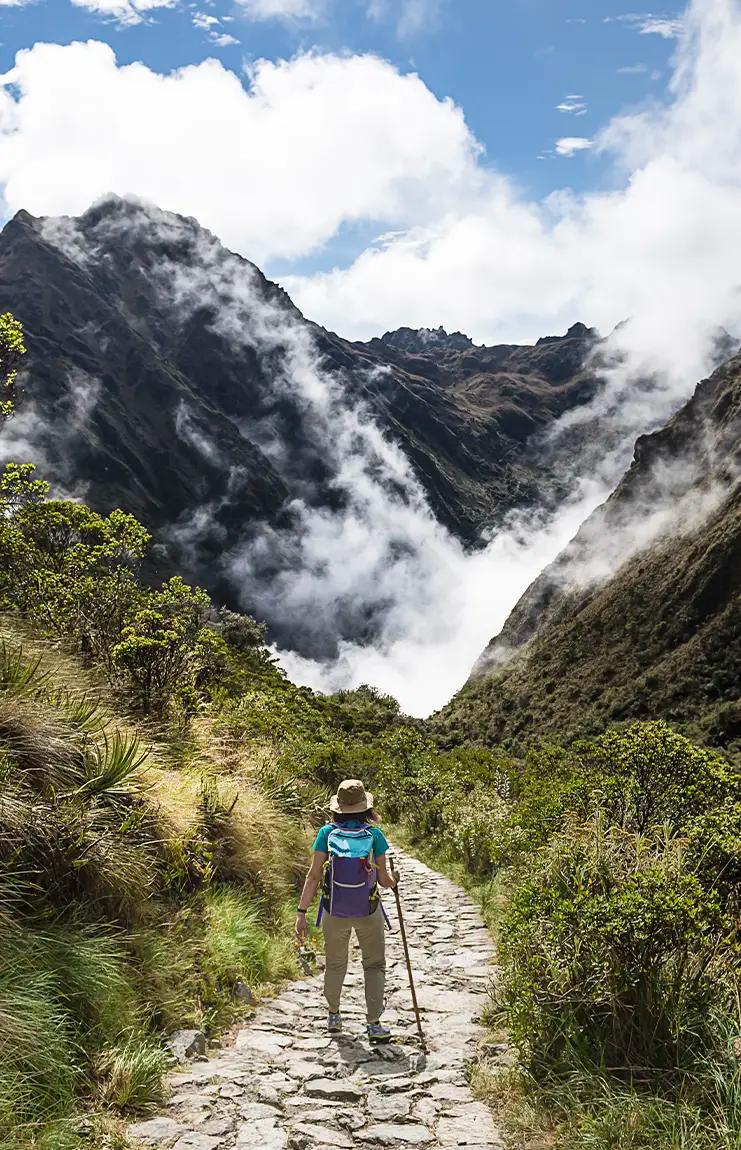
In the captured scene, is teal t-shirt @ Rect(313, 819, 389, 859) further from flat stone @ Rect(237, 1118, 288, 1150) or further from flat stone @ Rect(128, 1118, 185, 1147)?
flat stone @ Rect(128, 1118, 185, 1147)

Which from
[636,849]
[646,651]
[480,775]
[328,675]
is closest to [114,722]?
[636,849]

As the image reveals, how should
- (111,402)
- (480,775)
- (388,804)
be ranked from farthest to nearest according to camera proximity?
(111,402), (480,775), (388,804)

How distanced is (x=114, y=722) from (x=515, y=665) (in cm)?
11240

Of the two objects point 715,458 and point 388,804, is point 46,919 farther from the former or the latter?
point 715,458

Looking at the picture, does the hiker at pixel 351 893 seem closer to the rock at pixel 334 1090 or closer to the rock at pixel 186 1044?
the rock at pixel 334 1090

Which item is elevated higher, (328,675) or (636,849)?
(328,675)

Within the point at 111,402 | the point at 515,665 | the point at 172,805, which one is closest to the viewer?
the point at 172,805

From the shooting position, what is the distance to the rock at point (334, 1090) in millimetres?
4820

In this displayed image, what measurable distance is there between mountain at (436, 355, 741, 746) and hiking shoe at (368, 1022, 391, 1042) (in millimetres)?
70420

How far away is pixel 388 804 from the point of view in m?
21.7

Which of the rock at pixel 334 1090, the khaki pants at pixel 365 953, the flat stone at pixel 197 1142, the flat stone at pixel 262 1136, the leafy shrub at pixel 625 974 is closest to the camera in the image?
the flat stone at pixel 197 1142

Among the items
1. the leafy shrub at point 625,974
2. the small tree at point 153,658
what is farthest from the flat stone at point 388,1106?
the small tree at point 153,658

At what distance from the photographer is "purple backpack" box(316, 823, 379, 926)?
19.2 ft

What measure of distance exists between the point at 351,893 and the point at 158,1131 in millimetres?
2072
